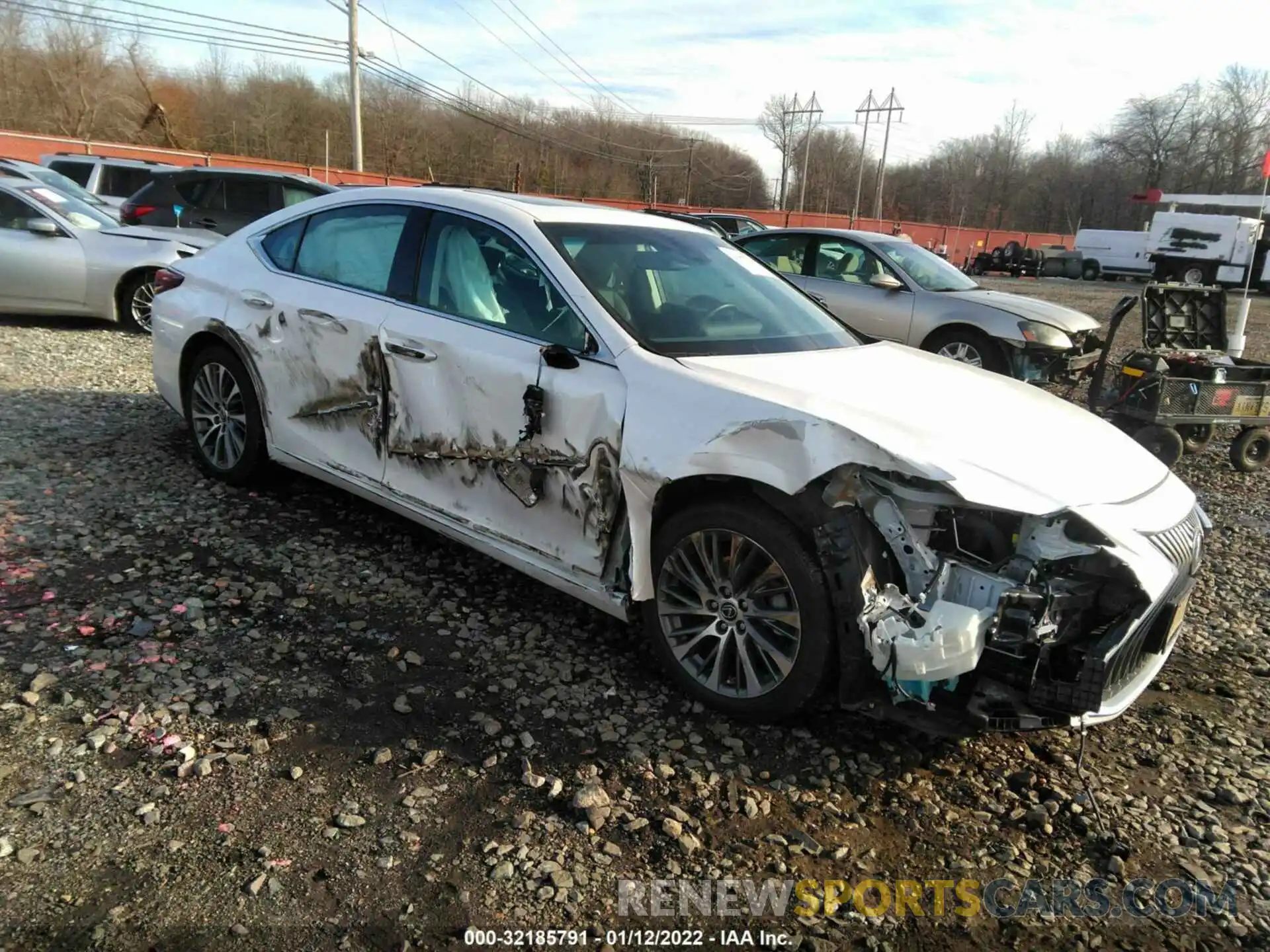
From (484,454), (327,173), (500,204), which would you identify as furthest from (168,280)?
(327,173)

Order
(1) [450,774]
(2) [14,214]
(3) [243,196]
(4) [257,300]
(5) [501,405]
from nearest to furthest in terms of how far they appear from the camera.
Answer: (1) [450,774] < (5) [501,405] < (4) [257,300] < (2) [14,214] < (3) [243,196]

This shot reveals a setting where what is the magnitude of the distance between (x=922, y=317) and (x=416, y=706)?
7.54m

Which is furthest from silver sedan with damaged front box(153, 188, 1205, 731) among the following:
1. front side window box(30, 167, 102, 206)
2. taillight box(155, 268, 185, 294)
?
front side window box(30, 167, 102, 206)

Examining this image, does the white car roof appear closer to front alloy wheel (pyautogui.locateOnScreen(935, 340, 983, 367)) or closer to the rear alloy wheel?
front alloy wheel (pyautogui.locateOnScreen(935, 340, 983, 367))

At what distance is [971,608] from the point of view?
8.62 feet

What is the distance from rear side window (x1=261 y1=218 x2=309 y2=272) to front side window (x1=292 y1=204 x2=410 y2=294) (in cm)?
3

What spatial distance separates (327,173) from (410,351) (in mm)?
33282

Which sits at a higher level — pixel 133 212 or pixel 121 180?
pixel 121 180

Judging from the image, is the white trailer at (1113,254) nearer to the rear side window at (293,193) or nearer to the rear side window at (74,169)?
the rear side window at (293,193)

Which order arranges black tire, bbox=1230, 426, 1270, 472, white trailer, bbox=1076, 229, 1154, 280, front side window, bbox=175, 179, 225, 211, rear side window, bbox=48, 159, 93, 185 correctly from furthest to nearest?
1. white trailer, bbox=1076, 229, 1154, 280
2. rear side window, bbox=48, 159, 93, 185
3. front side window, bbox=175, 179, 225, 211
4. black tire, bbox=1230, 426, 1270, 472

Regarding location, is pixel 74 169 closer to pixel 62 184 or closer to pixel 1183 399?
pixel 62 184

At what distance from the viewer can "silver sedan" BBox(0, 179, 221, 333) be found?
29.6 ft

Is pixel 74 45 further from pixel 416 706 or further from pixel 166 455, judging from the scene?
pixel 416 706

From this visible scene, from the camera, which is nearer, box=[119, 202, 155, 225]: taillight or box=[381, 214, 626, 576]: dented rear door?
box=[381, 214, 626, 576]: dented rear door
